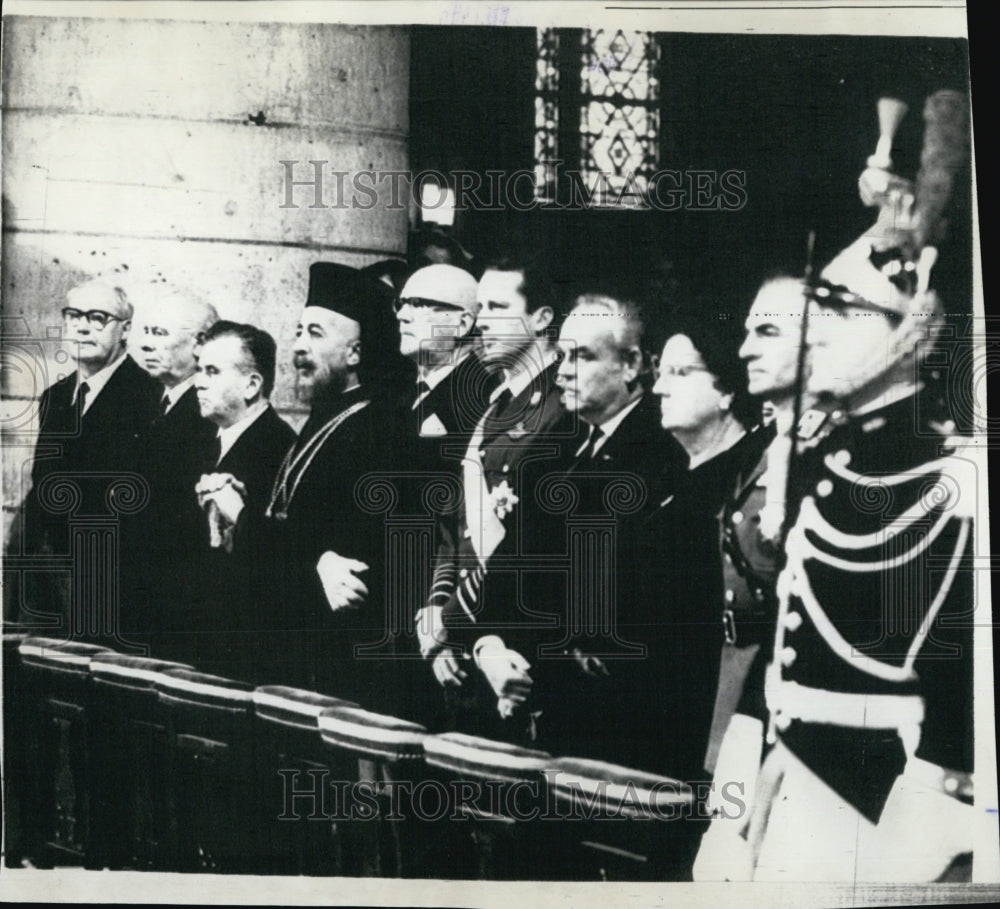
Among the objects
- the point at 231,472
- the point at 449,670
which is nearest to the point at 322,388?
the point at 231,472

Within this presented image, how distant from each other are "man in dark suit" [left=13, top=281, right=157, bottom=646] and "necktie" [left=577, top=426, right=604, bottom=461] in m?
0.88

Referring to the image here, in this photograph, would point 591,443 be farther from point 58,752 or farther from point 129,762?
point 58,752

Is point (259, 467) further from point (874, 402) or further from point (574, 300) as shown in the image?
point (874, 402)

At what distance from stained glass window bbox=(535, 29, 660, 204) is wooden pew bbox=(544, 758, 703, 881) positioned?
1152 millimetres

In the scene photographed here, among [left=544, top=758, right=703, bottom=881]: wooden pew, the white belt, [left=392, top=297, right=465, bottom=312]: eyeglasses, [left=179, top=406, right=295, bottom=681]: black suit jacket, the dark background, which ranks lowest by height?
[left=544, top=758, right=703, bottom=881]: wooden pew

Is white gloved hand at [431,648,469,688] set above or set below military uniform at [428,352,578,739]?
below

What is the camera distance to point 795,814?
5.35 ft

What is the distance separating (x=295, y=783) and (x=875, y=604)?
3.97 ft

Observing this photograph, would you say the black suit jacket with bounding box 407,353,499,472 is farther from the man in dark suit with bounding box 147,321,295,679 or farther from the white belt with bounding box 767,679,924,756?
the white belt with bounding box 767,679,924,756

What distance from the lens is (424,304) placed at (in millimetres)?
1647

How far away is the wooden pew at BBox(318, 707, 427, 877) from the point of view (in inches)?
64.2

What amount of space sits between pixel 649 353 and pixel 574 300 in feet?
0.60

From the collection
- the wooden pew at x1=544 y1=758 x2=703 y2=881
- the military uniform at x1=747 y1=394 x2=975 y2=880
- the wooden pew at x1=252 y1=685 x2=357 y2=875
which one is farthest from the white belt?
the wooden pew at x1=252 y1=685 x2=357 y2=875

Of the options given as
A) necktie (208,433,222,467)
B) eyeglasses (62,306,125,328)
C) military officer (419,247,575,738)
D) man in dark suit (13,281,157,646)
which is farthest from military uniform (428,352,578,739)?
eyeglasses (62,306,125,328)
